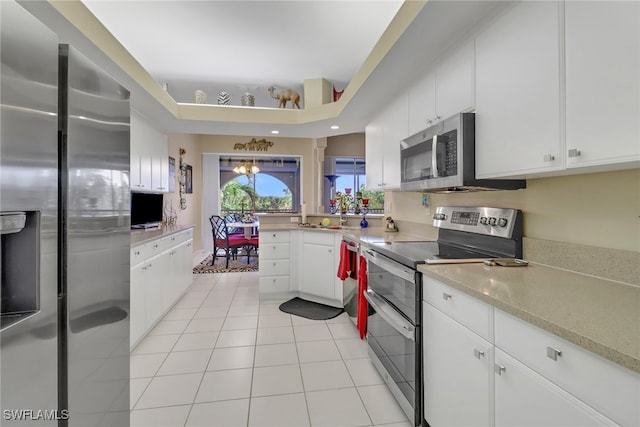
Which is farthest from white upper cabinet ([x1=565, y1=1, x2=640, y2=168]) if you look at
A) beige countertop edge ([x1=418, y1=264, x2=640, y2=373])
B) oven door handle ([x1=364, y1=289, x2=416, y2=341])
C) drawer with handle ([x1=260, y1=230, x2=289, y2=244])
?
drawer with handle ([x1=260, y1=230, x2=289, y2=244])

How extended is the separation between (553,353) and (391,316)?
104cm

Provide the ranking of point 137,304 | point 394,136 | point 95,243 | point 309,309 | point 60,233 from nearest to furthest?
point 60,233, point 95,243, point 137,304, point 394,136, point 309,309

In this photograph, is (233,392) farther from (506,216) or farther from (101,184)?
(506,216)

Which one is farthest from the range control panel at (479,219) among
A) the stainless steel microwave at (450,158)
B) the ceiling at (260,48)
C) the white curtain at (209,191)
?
the white curtain at (209,191)

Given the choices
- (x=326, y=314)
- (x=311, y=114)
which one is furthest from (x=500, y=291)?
(x=311, y=114)

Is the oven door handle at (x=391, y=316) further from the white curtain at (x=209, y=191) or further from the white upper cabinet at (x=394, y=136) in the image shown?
the white curtain at (x=209, y=191)

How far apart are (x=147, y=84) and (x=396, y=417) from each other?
3254mm

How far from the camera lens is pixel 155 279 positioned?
2822mm

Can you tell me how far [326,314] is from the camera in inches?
129

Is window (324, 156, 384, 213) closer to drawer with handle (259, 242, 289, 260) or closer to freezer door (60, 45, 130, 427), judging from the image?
drawer with handle (259, 242, 289, 260)

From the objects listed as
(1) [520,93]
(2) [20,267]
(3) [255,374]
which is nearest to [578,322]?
(1) [520,93]

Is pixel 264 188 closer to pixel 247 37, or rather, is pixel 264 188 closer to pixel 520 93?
pixel 247 37

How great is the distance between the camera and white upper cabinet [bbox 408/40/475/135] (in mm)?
1701

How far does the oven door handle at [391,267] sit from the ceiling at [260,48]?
1.38 metres
